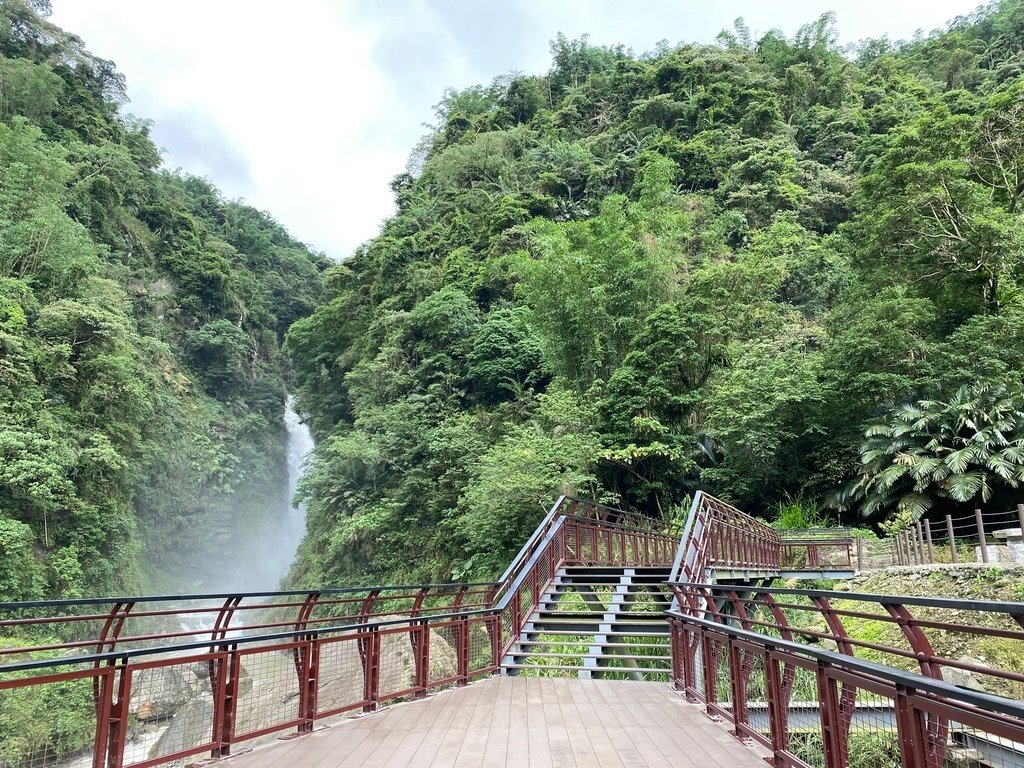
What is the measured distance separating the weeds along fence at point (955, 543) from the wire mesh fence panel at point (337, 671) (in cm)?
1185

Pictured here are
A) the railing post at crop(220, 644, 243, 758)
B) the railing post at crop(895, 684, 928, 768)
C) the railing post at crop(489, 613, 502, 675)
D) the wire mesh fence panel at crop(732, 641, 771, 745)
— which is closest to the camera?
the railing post at crop(895, 684, 928, 768)

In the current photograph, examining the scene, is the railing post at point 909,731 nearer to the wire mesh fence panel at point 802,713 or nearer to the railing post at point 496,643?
the wire mesh fence panel at point 802,713

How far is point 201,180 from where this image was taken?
58188mm

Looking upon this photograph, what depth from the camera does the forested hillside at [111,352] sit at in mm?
17875

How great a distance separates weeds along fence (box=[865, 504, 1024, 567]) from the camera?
1159cm

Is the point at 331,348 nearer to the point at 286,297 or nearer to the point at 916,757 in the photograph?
the point at 286,297

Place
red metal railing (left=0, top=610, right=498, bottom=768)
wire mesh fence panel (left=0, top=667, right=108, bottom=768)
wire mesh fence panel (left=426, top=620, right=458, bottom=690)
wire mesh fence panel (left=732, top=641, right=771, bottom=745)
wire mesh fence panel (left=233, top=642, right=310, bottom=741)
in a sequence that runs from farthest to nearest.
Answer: wire mesh fence panel (left=426, top=620, right=458, bottom=690)
wire mesh fence panel (left=233, top=642, right=310, bottom=741)
wire mesh fence panel (left=732, top=641, right=771, bottom=745)
red metal railing (left=0, top=610, right=498, bottom=768)
wire mesh fence panel (left=0, top=667, right=108, bottom=768)

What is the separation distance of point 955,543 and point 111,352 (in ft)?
85.2

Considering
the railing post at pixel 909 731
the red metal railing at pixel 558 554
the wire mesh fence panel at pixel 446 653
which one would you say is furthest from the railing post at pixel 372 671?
the railing post at pixel 909 731

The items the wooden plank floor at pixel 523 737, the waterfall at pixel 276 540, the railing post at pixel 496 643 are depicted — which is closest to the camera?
the wooden plank floor at pixel 523 737

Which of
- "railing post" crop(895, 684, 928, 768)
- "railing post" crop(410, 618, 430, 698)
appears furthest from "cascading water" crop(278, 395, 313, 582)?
"railing post" crop(895, 684, 928, 768)

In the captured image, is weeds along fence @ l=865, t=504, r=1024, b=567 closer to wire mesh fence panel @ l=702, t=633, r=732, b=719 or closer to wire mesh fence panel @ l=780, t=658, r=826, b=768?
wire mesh fence panel @ l=780, t=658, r=826, b=768

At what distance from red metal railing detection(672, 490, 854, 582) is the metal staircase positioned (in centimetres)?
70

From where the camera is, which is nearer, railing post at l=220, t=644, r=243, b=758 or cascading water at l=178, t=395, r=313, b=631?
railing post at l=220, t=644, r=243, b=758
